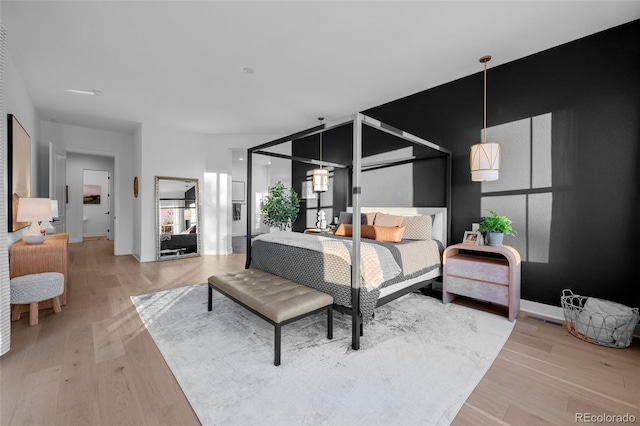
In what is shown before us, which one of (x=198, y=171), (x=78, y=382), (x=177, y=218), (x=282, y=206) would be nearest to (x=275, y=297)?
(x=78, y=382)

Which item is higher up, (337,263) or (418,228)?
(418,228)

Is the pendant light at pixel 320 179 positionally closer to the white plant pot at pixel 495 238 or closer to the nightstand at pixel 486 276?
the nightstand at pixel 486 276

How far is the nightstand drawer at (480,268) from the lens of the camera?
2.82 meters

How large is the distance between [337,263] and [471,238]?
1.86 metres

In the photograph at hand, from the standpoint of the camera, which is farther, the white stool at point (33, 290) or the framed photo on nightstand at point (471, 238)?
the framed photo on nightstand at point (471, 238)

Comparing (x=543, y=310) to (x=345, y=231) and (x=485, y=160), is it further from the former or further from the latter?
(x=345, y=231)

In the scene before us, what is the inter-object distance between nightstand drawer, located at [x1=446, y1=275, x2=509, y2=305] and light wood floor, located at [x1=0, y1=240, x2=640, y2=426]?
293mm

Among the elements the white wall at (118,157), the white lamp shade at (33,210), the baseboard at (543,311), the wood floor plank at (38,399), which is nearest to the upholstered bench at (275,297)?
the wood floor plank at (38,399)

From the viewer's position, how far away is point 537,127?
3031 mm

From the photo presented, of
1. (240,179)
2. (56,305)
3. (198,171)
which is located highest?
(240,179)

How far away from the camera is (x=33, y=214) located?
2973 mm

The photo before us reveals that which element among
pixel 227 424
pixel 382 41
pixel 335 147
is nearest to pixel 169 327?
pixel 227 424

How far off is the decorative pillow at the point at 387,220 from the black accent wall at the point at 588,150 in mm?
1480

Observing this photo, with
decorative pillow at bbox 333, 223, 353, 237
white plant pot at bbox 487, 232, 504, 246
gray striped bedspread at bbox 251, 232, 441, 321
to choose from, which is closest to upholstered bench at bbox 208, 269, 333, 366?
gray striped bedspread at bbox 251, 232, 441, 321
